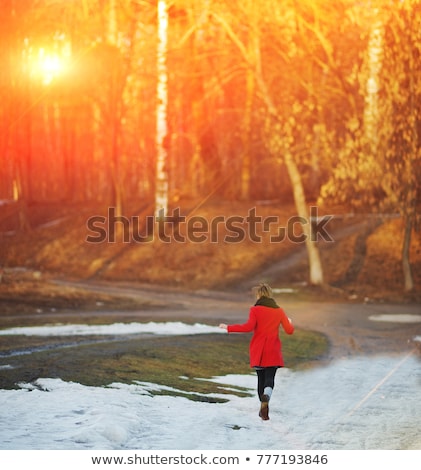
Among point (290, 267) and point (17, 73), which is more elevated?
point (17, 73)

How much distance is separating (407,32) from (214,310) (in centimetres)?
1051

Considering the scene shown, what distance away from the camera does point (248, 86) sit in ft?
153

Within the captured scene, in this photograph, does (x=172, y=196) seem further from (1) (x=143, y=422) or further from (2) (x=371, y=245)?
(1) (x=143, y=422)

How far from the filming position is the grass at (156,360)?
1477cm

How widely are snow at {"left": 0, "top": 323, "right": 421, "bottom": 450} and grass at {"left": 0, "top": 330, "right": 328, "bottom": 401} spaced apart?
16.7 inches

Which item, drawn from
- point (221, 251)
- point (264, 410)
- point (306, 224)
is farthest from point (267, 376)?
→ point (221, 251)

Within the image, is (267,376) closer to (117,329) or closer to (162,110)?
(117,329)

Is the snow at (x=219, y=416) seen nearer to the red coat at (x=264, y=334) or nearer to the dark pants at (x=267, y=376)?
the dark pants at (x=267, y=376)

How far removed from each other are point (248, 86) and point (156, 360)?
104 feet

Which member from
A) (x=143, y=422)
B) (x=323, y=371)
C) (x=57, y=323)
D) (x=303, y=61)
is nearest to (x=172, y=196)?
(x=303, y=61)

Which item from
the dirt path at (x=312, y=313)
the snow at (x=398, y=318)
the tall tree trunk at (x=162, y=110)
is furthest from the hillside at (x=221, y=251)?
the snow at (x=398, y=318)

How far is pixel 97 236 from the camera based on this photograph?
44375 millimetres

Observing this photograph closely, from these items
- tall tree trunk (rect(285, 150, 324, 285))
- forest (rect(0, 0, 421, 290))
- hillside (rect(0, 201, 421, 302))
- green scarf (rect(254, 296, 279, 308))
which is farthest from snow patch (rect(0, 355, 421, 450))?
tall tree trunk (rect(285, 150, 324, 285))

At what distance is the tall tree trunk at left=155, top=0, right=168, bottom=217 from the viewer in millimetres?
38656
